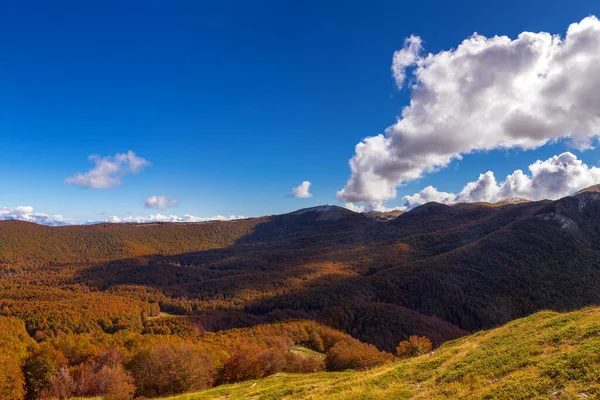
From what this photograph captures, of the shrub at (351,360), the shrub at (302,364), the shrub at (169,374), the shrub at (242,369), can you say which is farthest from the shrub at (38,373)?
the shrub at (351,360)

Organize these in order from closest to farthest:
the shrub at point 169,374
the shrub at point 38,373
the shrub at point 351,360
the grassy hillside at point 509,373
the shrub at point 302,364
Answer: the grassy hillside at point 509,373, the shrub at point 169,374, the shrub at point 38,373, the shrub at point 351,360, the shrub at point 302,364

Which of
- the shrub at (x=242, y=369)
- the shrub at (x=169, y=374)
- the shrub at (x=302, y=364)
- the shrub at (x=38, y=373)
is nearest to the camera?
the shrub at (x=169, y=374)

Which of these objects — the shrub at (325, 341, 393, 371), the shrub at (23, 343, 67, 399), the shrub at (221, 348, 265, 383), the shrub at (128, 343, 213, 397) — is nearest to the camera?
the shrub at (128, 343, 213, 397)

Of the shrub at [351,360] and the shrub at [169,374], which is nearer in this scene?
the shrub at [169,374]

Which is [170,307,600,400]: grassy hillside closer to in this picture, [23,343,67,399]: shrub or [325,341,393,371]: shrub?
[325,341,393,371]: shrub

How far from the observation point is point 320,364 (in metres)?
94.7

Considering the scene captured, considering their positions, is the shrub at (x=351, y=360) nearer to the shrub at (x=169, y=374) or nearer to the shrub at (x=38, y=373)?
the shrub at (x=169, y=374)

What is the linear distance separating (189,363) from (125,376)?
15.7 meters

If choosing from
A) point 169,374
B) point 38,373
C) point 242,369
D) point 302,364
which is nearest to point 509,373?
point 169,374

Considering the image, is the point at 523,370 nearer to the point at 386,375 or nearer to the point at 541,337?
the point at 541,337

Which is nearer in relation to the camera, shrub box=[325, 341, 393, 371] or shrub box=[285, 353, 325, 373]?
shrub box=[325, 341, 393, 371]

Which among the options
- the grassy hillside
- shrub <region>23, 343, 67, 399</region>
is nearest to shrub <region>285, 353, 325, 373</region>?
shrub <region>23, 343, 67, 399</region>

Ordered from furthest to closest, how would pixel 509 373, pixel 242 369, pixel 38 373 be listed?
pixel 242 369 < pixel 38 373 < pixel 509 373

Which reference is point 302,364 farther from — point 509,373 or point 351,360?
point 509,373
